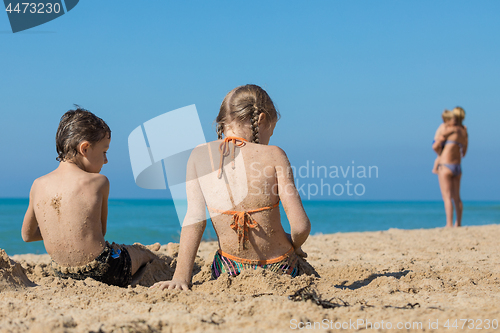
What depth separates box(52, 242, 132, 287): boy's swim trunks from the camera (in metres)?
2.76

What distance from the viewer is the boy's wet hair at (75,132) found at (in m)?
2.91

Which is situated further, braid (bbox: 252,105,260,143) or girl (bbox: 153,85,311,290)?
braid (bbox: 252,105,260,143)

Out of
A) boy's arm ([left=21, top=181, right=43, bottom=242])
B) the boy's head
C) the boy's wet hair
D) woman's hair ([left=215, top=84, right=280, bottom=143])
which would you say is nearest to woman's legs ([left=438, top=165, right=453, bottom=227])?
the boy's head

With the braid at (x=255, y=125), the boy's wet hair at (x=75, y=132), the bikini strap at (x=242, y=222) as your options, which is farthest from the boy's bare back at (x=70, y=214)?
the braid at (x=255, y=125)

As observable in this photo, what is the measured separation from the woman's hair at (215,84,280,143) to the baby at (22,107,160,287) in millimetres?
1017

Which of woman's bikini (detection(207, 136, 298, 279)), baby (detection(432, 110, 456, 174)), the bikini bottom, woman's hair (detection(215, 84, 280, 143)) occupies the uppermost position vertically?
woman's hair (detection(215, 84, 280, 143))

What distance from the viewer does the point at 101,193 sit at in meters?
2.85

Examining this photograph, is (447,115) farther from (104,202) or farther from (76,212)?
(76,212)

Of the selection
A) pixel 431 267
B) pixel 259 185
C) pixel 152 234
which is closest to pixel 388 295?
pixel 259 185

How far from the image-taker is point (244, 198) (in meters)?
2.51

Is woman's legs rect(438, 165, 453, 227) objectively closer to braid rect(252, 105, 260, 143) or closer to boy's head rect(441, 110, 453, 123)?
boy's head rect(441, 110, 453, 123)

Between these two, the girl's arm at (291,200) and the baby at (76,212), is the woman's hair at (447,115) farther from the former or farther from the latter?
the baby at (76,212)

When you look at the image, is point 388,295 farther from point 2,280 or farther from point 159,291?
point 2,280

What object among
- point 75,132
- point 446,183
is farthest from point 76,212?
point 446,183
